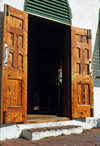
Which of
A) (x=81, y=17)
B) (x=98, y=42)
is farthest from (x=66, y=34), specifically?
(x=98, y=42)

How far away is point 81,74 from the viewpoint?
6141mm

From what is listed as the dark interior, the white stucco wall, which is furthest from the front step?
the dark interior

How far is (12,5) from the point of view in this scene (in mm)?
5238

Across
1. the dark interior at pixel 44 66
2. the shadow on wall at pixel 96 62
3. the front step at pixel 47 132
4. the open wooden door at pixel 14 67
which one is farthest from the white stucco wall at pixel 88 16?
the open wooden door at pixel 14 67

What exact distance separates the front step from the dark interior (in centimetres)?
165

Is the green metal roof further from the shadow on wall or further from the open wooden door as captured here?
the shadow on wall

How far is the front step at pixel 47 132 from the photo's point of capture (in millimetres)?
4738

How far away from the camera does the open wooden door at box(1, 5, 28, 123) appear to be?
15.3ft

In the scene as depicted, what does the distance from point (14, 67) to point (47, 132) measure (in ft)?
5.58

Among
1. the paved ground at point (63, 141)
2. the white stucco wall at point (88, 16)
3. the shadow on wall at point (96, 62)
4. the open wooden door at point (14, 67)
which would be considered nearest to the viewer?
the paved ground at point (63, 141)

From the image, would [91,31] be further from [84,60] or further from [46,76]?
[46,76]

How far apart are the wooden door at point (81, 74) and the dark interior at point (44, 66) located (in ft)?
2.23

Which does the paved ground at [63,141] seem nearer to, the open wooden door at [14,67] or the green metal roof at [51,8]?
the open wooden door at [14,67]

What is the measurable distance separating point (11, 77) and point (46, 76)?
379 centimetres
